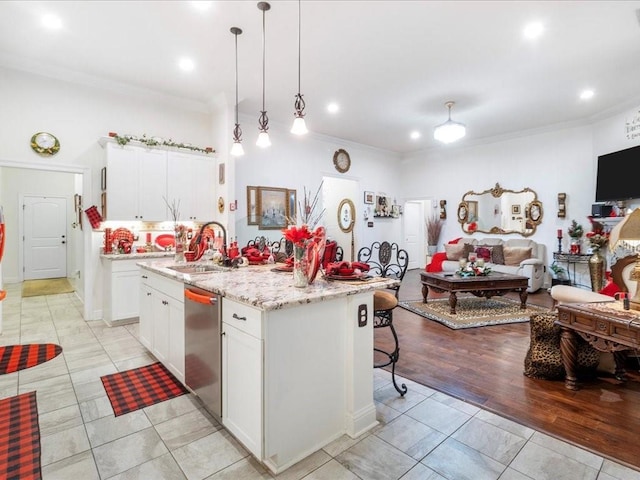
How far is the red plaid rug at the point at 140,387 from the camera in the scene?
2.47 metres

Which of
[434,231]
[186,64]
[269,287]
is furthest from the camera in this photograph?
[434,231]

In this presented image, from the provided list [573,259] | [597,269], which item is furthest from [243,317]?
[573,259]

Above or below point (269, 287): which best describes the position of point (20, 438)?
below

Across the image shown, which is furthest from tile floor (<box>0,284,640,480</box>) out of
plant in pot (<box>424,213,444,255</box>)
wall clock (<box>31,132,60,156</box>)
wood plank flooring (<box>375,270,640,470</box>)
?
plant in pot (<box>424,213,444,255</box>)

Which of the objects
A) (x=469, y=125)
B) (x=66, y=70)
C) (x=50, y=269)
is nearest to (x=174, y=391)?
(x=66, y=70)

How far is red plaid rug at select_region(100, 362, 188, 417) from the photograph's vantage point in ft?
8.10

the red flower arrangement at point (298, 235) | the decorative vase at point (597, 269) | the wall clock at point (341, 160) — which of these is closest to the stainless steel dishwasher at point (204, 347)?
the red flower arrangement at point (298, 235)

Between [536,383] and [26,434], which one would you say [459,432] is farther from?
[26,434]

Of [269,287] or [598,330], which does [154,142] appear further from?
[598,330]

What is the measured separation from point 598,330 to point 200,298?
8.91ft

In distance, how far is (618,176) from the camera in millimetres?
5340

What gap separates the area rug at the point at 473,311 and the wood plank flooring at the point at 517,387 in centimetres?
29

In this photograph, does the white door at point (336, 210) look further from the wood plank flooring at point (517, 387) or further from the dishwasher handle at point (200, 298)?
the dishwasher handle at point (200, 298)

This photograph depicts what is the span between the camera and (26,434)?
2.09 metres
